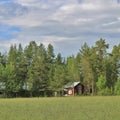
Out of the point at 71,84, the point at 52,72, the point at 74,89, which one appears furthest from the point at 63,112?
the point at 74,89

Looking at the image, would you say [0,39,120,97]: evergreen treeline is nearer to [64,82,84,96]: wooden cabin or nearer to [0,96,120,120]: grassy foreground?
[64,82,84,96]: wooden cabin

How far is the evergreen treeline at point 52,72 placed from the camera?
106 m

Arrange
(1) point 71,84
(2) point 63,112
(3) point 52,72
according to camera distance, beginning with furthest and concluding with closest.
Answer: (1) point 71,84
(3) point 52,72
(2) point 63,112

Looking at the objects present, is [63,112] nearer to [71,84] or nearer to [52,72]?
[52,72]

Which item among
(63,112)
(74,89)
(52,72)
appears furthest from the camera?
(74,89)

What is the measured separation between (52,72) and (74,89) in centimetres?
2033

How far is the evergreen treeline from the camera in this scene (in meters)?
106

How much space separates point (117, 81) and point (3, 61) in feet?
121

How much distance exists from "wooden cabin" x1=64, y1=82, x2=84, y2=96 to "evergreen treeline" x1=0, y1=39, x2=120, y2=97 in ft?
8.47

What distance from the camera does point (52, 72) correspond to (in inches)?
4409

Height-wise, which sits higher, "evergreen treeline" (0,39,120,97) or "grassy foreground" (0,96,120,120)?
"evergreen treeline" (0,39,120,97)

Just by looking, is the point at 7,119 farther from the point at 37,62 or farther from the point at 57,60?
the point at 57,60

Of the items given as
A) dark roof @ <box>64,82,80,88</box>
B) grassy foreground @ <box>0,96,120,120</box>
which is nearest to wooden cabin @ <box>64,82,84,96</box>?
dark roof @ <box>64,82,80,88</box>

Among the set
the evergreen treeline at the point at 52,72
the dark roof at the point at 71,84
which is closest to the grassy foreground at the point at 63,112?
the evergreen treeline at the point at 52,72
